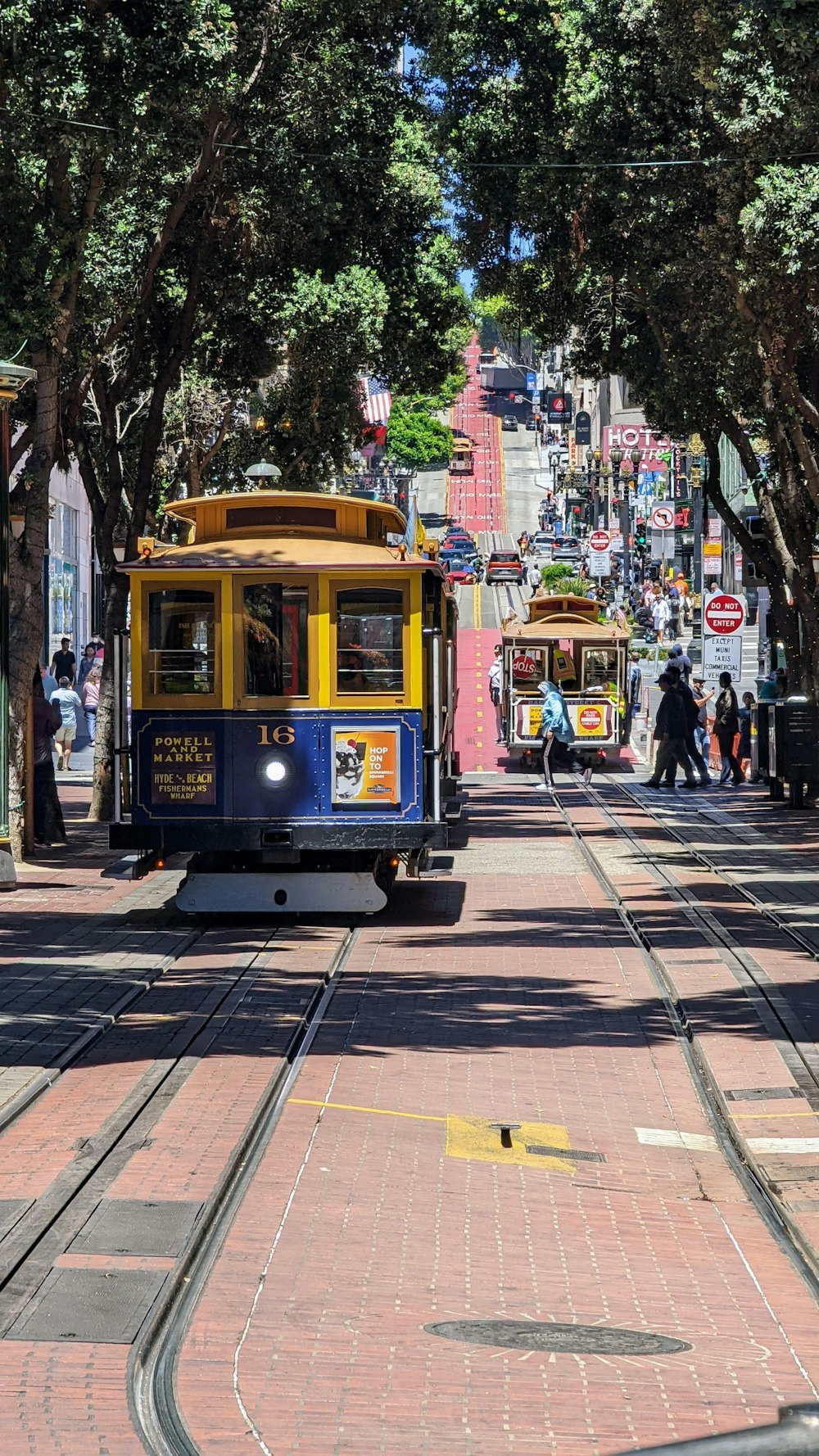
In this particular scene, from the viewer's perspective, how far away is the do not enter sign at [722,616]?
36406 millimetres

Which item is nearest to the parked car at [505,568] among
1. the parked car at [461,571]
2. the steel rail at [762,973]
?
the parked car at [461,571]

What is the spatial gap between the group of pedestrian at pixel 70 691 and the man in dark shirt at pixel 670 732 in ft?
33.1

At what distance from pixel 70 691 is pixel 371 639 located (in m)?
24.1

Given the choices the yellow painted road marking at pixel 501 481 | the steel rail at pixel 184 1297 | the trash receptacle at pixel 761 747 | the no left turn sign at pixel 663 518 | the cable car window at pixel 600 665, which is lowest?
the steel rail at pixel 184 1297

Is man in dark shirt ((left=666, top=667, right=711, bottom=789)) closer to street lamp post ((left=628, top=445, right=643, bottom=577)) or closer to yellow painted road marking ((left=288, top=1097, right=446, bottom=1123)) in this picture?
yellow painted road marking ((left=288, top=1097, right=446, bottom=1123))

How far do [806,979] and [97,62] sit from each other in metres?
10.3

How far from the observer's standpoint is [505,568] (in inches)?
3770

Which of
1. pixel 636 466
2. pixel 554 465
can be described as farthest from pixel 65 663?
pixel 554 465

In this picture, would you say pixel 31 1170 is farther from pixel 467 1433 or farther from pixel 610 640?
pixel 610 640

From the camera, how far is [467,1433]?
5.32m

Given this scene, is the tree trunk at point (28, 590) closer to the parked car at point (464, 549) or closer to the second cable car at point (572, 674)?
the second cable car at point (572, 674)

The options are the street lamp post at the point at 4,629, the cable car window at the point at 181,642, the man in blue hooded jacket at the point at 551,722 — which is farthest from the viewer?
the man in blue hooded jacket at the point at 551,722

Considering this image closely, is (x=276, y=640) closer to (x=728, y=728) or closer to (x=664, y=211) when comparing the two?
(x=664, y=211)

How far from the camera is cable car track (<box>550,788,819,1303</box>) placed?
771 centimetres
